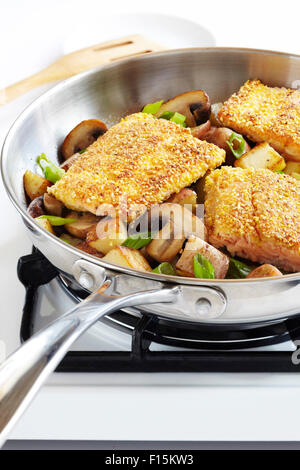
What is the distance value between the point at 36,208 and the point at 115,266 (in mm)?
456

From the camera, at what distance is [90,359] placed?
3.66 feet

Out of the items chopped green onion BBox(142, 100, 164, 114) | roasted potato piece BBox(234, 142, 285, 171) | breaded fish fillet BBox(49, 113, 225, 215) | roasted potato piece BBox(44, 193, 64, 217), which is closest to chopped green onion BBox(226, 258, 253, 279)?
breaded fish fillet BBox(49, 113, 225, 215)

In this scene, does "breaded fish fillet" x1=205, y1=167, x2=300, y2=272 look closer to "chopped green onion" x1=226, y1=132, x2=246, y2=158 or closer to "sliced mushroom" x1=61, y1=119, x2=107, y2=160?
"chopped green onion" x1=226, y1=132, x2=246, y2=158

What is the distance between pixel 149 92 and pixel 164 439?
126cm

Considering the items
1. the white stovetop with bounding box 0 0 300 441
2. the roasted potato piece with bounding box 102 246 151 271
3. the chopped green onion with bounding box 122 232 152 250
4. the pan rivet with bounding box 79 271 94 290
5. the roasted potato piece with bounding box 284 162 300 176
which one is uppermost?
the roasted potato piece with bounding box 284 162 300 176

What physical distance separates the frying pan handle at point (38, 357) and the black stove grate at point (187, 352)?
9.9 inches

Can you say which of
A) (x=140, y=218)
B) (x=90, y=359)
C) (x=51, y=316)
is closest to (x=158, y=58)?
(x=140, y=218)

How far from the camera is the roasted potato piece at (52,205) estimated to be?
134cm

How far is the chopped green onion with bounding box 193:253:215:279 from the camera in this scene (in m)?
1.12

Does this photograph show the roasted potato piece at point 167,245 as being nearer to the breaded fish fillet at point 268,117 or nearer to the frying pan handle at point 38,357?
the frying pan handle at point 38,357

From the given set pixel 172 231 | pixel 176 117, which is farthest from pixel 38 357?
pixel 176 117

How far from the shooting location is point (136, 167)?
1363 mm

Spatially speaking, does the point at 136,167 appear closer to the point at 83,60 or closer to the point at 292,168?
the point at 292,168

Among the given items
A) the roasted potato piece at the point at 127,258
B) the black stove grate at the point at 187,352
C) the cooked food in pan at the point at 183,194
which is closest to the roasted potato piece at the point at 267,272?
the cooked food in pan at the point at 183,194
